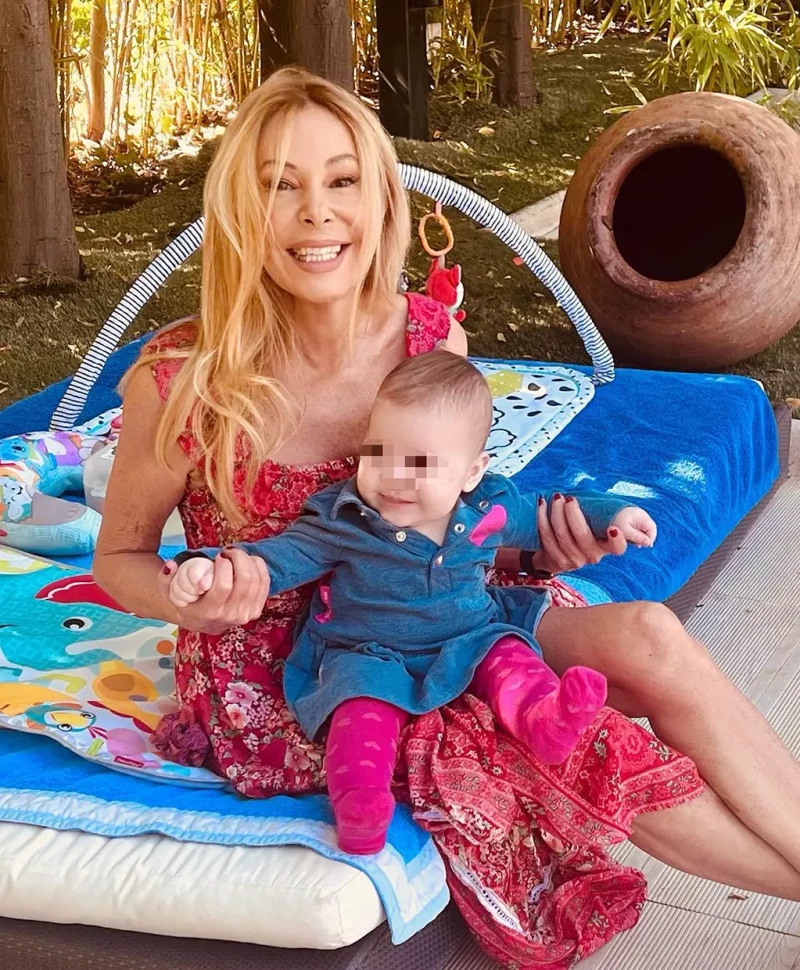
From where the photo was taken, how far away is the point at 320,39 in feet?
16.6

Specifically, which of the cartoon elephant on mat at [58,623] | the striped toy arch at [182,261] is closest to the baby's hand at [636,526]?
the cartoon elephant on mat at [58,623]

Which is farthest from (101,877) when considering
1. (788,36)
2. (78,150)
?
(788,36)

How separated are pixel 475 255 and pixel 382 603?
3.72 m

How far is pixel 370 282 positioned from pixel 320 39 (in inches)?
132

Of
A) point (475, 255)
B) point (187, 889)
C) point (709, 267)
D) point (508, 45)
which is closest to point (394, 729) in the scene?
point (187, 889)

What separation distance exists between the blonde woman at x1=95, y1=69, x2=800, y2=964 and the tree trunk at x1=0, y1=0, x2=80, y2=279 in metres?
3.06

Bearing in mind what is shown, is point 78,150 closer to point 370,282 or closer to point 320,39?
point 320,39

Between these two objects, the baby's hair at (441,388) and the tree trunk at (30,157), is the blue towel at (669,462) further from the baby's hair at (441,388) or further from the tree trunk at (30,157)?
the tree trunk at (30,157)

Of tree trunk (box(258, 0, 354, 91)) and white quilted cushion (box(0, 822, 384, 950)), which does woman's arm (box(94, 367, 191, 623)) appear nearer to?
white quilted cushion (box(0, 822, 384, 950))

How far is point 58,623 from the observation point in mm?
2350

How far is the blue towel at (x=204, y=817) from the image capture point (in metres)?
1.64

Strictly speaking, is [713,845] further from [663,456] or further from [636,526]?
[663,456]

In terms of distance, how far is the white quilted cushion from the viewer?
158 cm

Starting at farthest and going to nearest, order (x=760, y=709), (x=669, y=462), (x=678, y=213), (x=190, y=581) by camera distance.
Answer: (x=678, y=213) → (x=669, y=462) → (x=760, y=709) → (x=190, y=581)
